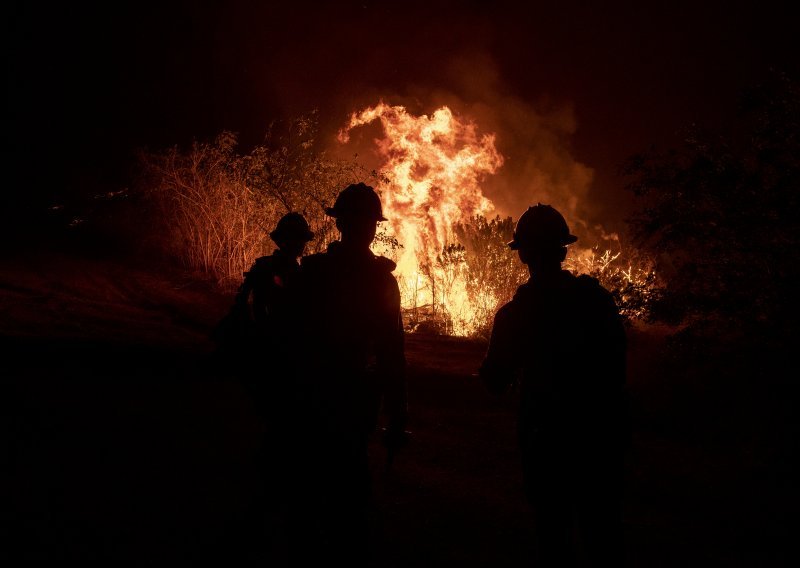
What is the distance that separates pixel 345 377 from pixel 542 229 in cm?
109

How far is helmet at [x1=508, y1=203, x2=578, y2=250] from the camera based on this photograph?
7.94ft

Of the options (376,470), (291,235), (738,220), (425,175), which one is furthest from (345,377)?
(425,175)

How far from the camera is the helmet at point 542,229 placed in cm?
242

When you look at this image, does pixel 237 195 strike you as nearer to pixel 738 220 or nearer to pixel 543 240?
pixel 738 220

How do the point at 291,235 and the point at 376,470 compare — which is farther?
the point at 376,470

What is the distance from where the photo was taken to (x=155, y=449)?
15.5 ft

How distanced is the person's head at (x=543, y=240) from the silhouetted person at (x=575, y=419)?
0.35 feet

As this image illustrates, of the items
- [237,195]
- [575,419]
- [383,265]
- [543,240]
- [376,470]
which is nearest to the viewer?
[575,419]

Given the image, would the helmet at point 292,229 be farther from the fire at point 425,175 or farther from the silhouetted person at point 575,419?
the fire at point 425,175

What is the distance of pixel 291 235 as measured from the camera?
4219 mm

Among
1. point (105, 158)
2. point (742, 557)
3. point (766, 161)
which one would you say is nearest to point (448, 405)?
point (742, 557)

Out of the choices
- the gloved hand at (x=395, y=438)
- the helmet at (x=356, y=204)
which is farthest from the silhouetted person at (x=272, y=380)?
the gloved hand at (x=395, y=438)

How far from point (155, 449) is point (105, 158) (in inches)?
804

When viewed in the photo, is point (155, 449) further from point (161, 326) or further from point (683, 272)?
point (161, 326)
